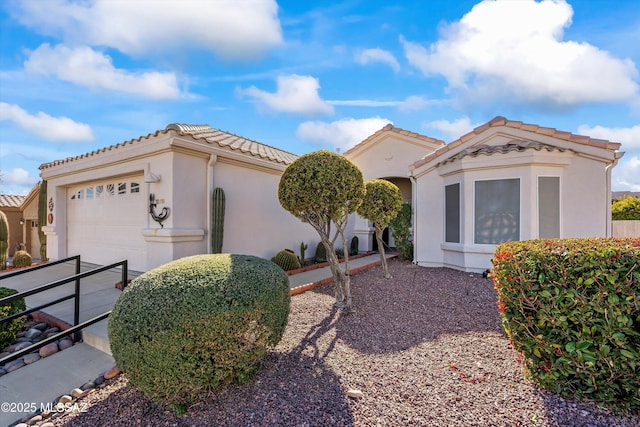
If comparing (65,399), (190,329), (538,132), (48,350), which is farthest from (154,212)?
(538,132)

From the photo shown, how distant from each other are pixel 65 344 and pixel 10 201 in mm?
17191

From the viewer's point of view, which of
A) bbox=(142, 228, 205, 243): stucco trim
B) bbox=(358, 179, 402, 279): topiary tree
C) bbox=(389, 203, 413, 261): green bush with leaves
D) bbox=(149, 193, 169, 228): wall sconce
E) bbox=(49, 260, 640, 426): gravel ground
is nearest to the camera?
bbox=(49, 260, 640, 426): gravel ground

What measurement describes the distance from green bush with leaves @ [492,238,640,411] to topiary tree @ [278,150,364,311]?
2.71m

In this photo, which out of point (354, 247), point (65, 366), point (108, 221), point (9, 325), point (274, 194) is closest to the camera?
point (65, 366)

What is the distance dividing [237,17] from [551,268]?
23.6ft

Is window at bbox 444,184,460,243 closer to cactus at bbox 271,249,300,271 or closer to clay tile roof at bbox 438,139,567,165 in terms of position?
clay tile roof at bbox 438,139,567,165

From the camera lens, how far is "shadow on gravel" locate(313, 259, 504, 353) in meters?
4.43

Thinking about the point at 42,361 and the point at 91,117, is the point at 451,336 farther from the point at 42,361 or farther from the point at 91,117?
the point at 91,117

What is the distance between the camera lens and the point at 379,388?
123 inches

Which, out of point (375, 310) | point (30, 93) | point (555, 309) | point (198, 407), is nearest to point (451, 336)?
point (375, 310)

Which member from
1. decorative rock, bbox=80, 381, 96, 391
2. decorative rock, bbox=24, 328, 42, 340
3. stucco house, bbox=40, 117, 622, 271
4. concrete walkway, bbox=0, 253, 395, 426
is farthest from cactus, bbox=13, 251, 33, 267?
decorative rock, bbox=80, 381, 96, 391

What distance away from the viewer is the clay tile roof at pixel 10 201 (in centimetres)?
1502

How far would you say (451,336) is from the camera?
440 cm

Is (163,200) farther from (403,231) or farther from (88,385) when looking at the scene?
(403,231)
